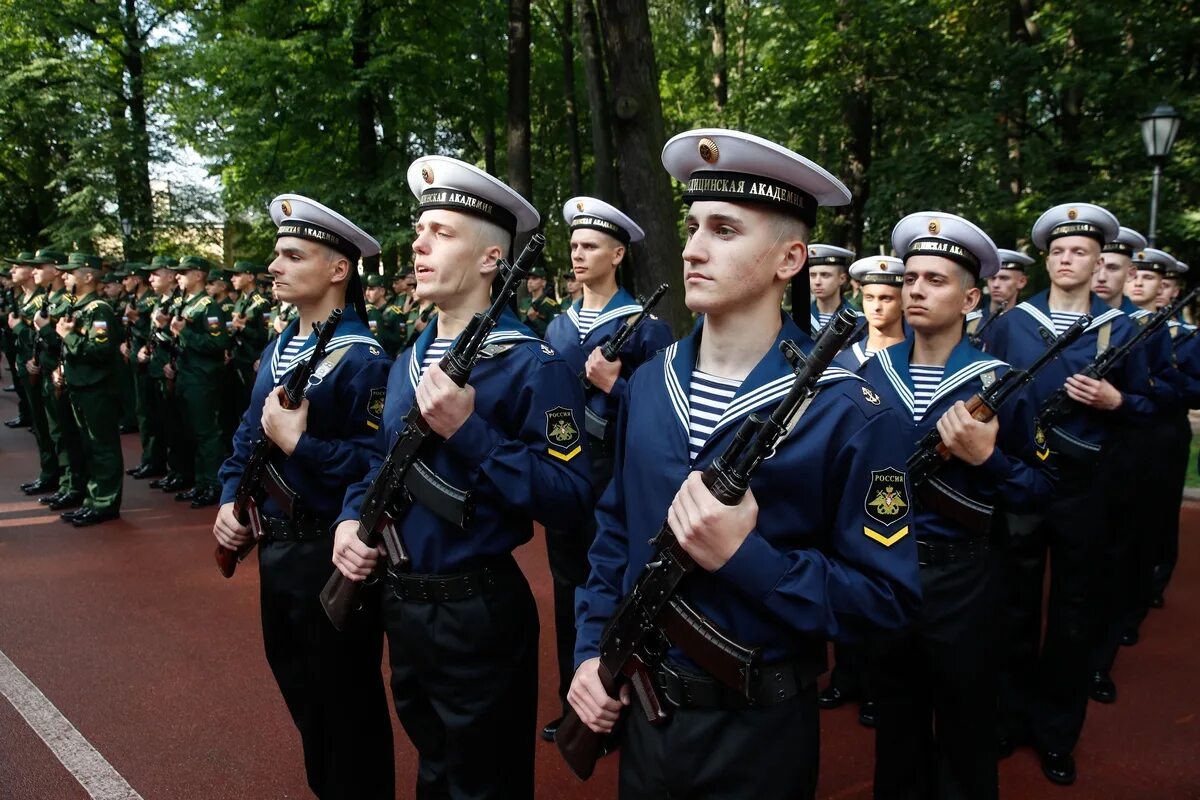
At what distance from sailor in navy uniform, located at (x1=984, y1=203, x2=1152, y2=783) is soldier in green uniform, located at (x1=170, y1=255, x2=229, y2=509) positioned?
7.78m

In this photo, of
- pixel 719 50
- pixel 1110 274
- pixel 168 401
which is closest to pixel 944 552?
pixel 1110 274

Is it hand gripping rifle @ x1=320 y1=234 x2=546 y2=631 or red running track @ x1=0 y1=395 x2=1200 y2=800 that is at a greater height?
hand gripping rifle @ x1=320 y1=234 x2=546 y2=631

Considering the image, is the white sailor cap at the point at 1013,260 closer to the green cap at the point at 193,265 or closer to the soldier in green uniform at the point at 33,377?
the green cap at the point at 193,265

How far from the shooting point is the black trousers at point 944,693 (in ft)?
10.8

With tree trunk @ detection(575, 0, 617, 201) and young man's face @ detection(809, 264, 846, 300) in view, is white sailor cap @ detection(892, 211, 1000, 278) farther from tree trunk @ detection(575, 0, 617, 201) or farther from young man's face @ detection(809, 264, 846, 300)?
tree trunk @ detection(575, 0, 617, 201)

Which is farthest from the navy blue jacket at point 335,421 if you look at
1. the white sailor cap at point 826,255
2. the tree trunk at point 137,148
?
the tree trunk at point 137,148

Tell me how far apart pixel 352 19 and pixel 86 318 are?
10.7m

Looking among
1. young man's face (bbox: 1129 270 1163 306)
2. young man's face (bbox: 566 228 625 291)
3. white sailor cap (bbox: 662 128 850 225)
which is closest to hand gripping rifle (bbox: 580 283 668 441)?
young man's face (bbox: 566 228 625 291)

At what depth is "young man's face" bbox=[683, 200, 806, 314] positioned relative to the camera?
2166mm

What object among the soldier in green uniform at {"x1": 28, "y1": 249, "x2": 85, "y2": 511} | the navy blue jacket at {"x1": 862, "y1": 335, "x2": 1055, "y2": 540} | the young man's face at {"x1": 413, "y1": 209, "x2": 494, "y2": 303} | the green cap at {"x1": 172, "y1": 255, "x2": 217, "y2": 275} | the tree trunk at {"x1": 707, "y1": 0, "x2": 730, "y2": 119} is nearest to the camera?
the young man's face at {"x1": 413, "y1": 209, "x2": 494, "y2": 303}

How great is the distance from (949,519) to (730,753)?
5.69 feet

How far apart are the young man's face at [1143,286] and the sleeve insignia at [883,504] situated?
6.73 meters

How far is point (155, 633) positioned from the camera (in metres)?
5.97

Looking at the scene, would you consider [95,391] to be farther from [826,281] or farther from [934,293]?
[934,293]
